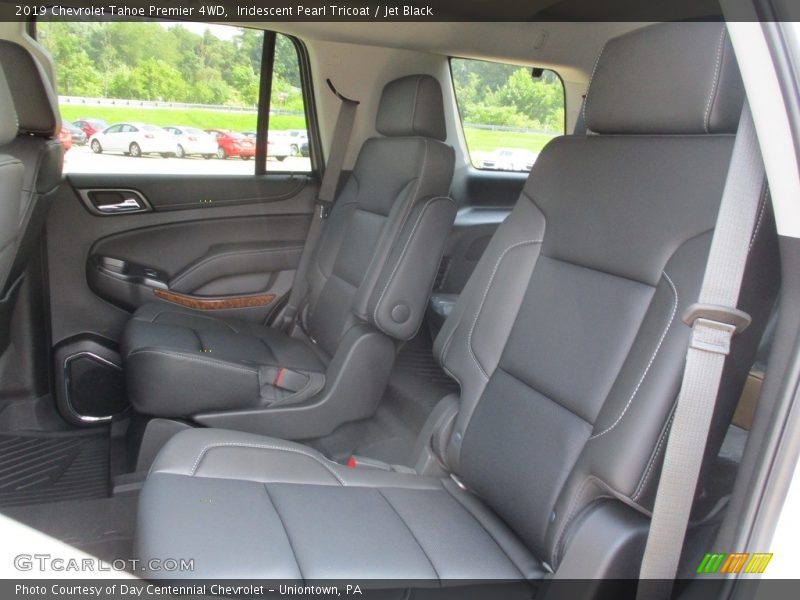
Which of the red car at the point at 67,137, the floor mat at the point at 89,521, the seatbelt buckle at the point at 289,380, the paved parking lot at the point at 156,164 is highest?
the red car at the point at 67,137

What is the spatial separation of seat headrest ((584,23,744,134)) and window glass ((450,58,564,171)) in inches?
69.3

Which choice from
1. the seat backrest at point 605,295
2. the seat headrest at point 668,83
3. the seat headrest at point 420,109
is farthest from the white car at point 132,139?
the seat headrest at point 668,83

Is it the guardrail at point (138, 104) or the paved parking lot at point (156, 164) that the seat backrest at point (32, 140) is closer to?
the guardrail at point (138, 104)

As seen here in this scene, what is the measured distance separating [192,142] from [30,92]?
69 cm

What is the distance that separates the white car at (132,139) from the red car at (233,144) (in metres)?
0.18

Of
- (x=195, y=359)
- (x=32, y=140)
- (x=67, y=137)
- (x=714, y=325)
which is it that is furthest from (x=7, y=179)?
(x=714, y=325)

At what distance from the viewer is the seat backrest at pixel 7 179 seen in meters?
1.87

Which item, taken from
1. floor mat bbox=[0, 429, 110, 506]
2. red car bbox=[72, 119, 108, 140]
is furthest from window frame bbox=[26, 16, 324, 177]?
floor mat bbox=[0, 429, 110, 506]

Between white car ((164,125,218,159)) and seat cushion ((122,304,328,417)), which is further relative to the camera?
white car ((164,125,218,159))

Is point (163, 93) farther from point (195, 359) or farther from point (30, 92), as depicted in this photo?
point (195, 359)

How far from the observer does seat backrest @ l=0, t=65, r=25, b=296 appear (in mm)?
1868

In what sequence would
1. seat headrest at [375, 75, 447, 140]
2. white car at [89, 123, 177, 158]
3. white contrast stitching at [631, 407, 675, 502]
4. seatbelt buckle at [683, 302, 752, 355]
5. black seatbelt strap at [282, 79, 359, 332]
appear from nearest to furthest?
seatbelt buckle at [683, 302, 752, 355], white contrast stitching at [631, 407, 675, 502], seat headrest at [375, 75, 447, 140], white car at [89, 123, 177, 158], black seatbelt strap at [282, 79, 359, 332]

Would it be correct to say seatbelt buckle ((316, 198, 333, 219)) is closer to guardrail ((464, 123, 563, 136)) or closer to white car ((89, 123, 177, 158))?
white car ((89, 123, 177, 158))

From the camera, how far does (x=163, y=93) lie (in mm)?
2777
